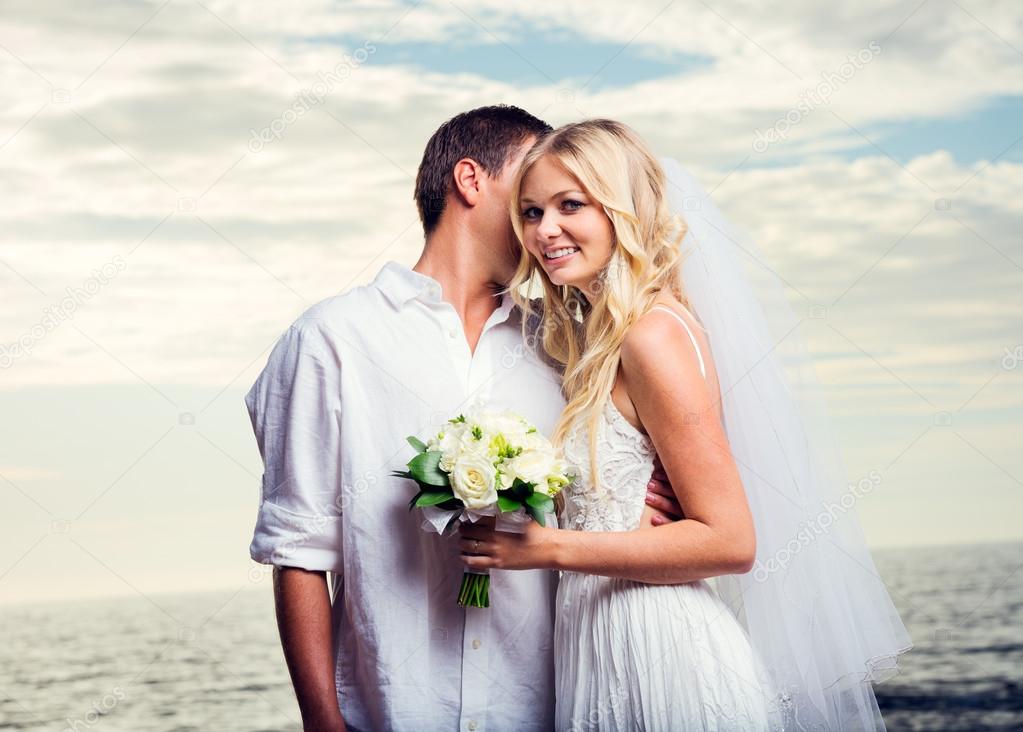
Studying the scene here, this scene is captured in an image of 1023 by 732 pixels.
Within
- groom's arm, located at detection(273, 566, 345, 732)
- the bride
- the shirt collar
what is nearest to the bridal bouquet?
the bride

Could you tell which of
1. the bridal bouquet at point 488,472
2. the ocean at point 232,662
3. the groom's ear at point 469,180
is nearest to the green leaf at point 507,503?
the bridal bouquet at point 488,472

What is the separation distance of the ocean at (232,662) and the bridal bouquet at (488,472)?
13049 mm

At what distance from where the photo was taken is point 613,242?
9.80ft

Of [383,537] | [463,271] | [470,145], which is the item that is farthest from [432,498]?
[470,145]

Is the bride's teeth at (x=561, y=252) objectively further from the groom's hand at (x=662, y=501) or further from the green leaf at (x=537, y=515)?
the green leaf at (x=537, y=515)

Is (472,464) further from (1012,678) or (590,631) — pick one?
(1012,678)

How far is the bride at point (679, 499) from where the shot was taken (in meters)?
2.72

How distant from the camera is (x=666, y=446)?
108 inches

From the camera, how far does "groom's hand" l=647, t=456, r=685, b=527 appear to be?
9.37 feet

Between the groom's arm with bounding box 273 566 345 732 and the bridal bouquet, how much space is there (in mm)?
499

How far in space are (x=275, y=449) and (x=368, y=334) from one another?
16.8 inches

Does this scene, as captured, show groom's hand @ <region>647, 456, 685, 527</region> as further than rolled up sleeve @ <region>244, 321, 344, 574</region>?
No

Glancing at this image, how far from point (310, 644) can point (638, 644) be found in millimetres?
920

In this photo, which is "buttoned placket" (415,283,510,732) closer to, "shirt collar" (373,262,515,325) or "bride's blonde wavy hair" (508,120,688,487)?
"shirt collar" (373,262,515,325)
